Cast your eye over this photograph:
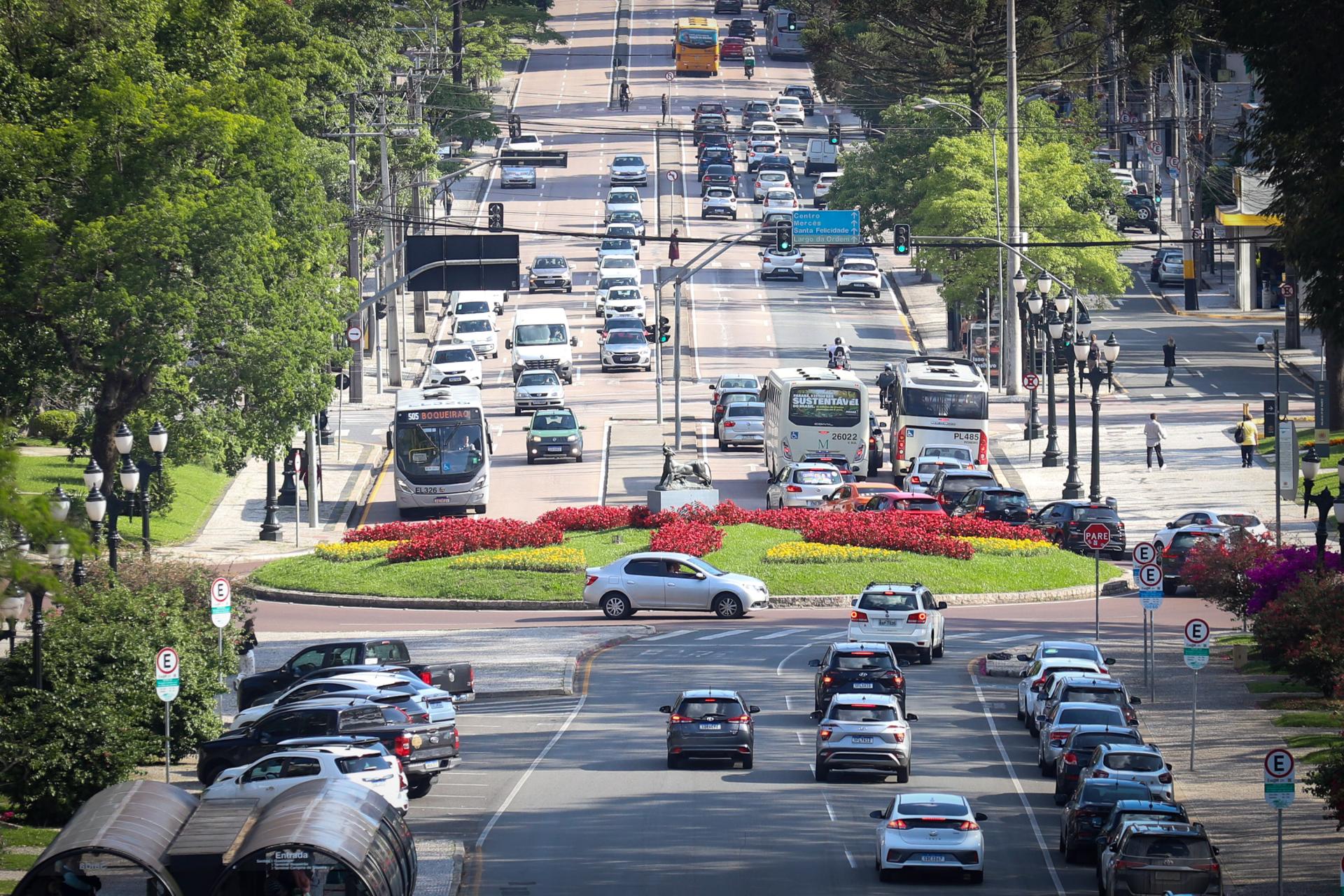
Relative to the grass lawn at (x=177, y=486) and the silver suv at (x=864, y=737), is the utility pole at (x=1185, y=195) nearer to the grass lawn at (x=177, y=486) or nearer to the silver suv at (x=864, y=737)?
the grass lawn at (x=177, y=486)

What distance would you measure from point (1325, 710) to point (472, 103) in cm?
7857

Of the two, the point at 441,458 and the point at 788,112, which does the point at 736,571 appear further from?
the point at 788,112

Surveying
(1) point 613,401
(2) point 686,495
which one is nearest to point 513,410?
(1) point 613,401

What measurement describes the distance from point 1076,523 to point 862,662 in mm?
19798

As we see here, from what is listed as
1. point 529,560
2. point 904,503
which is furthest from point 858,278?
point 529,560

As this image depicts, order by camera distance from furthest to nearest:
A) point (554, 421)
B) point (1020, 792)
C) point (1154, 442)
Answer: point (554, 421) < point (1154, 442) < point (1020, 792)

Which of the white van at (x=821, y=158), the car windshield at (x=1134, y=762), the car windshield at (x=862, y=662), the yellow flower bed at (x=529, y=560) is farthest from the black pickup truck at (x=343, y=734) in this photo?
the white van at (x=821, y=158)

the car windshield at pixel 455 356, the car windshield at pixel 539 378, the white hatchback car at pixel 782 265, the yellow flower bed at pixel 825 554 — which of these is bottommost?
the yellow flower bed at pixel 825 554

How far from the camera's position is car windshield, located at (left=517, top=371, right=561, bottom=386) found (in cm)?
6994

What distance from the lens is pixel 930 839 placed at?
74.6 feet

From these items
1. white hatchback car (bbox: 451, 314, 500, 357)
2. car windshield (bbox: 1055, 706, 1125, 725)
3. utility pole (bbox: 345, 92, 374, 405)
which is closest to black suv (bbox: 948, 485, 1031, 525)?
car windshield (bbox: 1055, 706, 1125, 725)

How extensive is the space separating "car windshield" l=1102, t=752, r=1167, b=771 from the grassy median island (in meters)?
19.0

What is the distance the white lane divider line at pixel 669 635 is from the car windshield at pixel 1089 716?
13.3m

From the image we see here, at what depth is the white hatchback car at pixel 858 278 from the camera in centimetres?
9250
